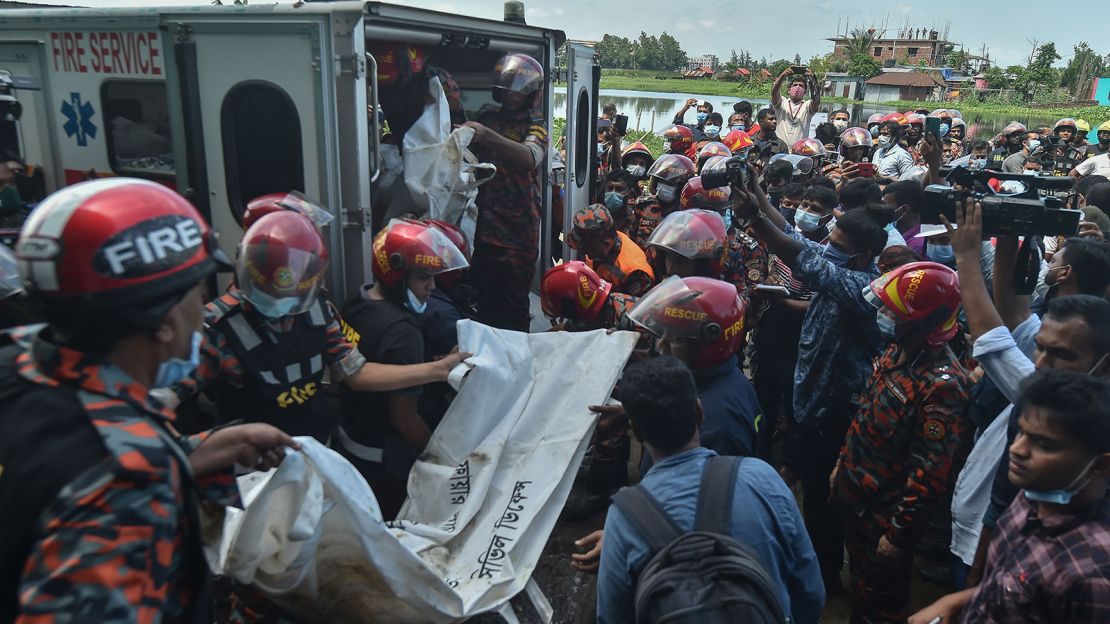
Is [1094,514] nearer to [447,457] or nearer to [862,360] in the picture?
[862,360]

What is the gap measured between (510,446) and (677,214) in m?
1.57

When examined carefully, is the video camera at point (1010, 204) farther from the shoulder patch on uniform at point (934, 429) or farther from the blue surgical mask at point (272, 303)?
the blue surgical mask at point (272, 303)

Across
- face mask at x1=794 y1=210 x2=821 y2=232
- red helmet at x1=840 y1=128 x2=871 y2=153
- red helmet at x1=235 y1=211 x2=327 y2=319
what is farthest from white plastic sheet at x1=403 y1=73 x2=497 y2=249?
red helmet at x1=840 y1=128 x2=871 y2=153

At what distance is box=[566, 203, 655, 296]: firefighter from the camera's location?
4.52 metres

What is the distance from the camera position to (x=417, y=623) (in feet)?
8.30

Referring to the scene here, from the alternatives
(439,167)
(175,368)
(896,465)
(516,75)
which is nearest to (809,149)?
(516,75)

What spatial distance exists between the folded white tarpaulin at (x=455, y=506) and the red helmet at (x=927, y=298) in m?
1.15

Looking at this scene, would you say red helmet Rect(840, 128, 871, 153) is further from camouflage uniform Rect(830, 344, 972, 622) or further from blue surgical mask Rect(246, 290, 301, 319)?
blue surgical mask Rect(246, 290, 301, 319)

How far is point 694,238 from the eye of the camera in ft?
12.3

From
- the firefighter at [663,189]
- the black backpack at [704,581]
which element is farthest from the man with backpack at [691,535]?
the firefighter at [663,189]

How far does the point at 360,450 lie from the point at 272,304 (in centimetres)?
92

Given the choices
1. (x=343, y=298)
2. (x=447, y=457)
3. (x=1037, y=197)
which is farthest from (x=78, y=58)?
(x=1037, y=197)

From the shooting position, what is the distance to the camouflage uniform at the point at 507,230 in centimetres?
508

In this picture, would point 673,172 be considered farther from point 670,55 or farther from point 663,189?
point 670,55
